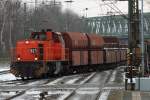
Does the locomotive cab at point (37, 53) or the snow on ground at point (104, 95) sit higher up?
the locomotive cab at point (37, 53)

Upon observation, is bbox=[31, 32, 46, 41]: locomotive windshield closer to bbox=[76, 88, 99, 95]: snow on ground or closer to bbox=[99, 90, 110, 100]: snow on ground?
bbox=[76, 88, 99, 95]: snow on ground

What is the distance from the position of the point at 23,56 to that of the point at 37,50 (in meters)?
1.09

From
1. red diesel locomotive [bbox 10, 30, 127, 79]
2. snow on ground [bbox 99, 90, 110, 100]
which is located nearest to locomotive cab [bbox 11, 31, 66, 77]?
red diesel locomotive [bbox 10, 30, 127, 79]

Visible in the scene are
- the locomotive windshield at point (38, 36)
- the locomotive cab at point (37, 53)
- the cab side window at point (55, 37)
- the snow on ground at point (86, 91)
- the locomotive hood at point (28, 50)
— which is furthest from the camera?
the cab side window at point (55, 37)

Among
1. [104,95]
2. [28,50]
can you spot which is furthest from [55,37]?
[104,95]

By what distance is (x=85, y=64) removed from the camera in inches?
1644

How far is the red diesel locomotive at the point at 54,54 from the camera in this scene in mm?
33375

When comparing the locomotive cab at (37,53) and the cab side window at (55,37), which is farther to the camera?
the cab side window at (55,37)

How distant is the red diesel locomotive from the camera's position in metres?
33.4

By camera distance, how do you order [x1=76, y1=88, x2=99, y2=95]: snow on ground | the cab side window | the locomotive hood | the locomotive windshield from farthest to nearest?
1. the cab side window
2. the locomotive windshield
3. the locomotive hood
4. [x1=76, y1=88, x2=99, y2=95]: snow on ground

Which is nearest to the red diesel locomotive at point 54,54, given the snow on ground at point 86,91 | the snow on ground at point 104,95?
the snow on ground at point 86,91

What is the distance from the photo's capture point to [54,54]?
3581 cm

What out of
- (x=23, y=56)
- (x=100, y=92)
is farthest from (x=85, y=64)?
(x=100, y=92)

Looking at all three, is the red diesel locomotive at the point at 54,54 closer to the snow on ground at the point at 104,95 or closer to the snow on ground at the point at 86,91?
the snow on ground at the point at 86,91
